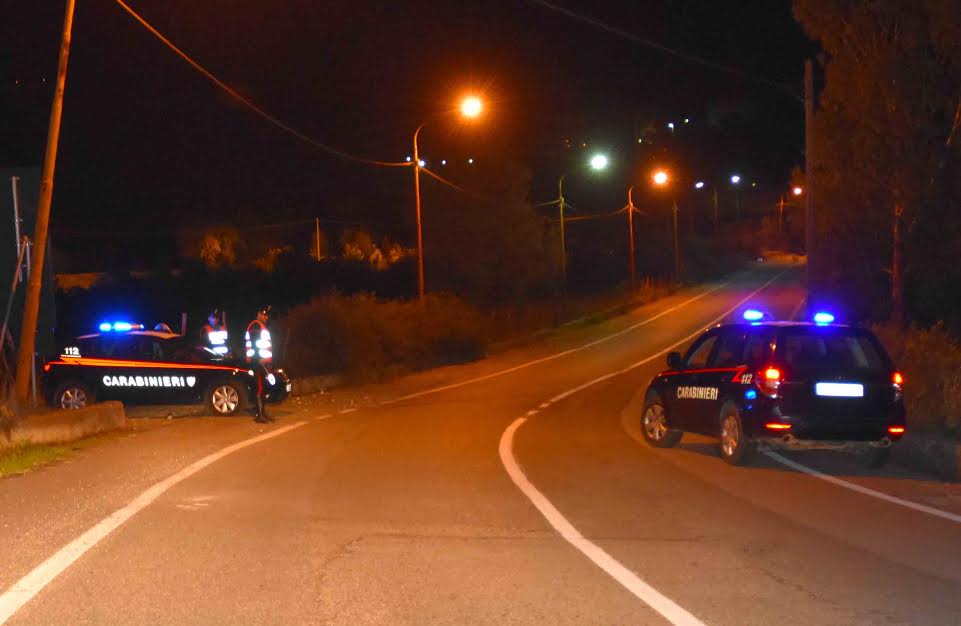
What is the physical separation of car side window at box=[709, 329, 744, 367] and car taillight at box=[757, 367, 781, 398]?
66 centimetres

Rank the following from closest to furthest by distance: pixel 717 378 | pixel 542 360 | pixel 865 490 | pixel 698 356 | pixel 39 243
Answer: pixel 865 490
pixel 717 378
pixel 698 356
pixel 39 243
pixel 542 360

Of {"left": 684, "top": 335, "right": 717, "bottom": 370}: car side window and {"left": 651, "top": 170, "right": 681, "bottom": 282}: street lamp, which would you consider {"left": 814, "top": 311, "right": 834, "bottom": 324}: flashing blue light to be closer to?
{"left": 684, "top": 335, "right": 717, "bottom": 370}: car side window

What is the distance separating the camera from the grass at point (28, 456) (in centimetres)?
1223

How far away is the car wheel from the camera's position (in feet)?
63.7

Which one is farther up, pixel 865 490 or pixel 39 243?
pixel 39 243

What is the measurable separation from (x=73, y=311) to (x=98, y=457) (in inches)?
1694

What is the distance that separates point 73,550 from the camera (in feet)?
26.6

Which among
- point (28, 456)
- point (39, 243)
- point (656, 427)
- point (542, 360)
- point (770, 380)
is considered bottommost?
point (542, 360)

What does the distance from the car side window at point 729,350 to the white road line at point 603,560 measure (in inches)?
119

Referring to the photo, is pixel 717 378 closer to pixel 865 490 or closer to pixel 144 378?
pixel 865 490

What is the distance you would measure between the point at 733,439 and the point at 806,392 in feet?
3.60

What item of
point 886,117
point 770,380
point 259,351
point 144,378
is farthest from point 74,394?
point 886,117

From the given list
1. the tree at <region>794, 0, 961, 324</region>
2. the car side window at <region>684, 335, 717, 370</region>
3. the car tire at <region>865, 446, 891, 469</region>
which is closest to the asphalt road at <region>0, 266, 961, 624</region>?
the car tire at <region>865, 446, 891, 469</region>

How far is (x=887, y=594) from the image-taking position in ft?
23.3
